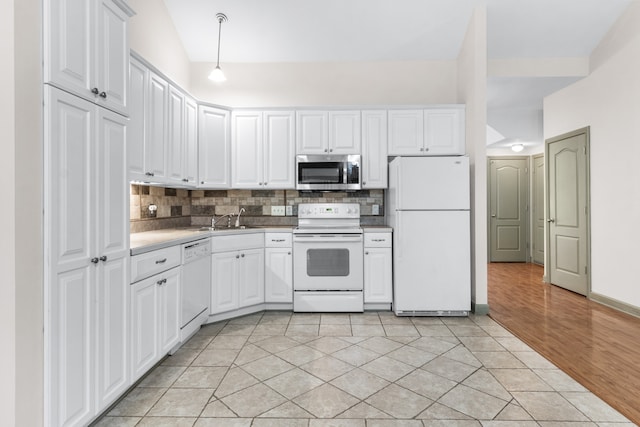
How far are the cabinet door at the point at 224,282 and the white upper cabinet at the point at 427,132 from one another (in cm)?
221

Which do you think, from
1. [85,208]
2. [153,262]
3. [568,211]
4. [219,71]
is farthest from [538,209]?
[85,208]

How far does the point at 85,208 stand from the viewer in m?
1.63

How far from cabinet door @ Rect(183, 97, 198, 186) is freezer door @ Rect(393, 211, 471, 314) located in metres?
2.24

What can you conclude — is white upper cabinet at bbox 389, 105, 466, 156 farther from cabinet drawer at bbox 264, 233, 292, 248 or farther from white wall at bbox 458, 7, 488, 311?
cabinet drawer at bbox 264, 233, 292, 248

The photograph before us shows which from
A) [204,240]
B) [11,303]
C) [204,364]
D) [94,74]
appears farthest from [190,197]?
[11,303]

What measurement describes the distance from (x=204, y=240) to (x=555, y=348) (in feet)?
10.5

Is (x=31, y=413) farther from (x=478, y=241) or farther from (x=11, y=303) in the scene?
(x=478, y=241)

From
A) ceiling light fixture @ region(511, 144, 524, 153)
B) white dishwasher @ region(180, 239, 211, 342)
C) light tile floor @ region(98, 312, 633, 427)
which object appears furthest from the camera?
ceiling light fixture @ region(511, 144, 524, 153)

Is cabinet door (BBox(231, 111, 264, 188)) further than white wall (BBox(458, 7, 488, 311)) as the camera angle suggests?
Yes

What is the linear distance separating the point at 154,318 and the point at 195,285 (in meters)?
0.67

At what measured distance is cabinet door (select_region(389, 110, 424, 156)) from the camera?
3.85 m

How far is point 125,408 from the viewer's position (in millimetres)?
1925

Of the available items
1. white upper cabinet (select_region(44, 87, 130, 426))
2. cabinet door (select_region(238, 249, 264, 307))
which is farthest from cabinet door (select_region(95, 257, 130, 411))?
cabinet door (select_region(238, 249, 264, 307))

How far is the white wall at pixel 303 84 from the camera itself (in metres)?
4.30
